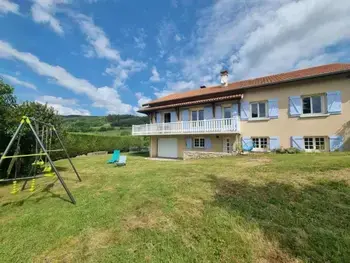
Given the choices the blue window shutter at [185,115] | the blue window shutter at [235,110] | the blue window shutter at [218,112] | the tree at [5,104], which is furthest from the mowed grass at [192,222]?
the blue window shutter at [185,115]

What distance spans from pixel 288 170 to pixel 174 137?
493 inches

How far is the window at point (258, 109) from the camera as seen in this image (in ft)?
46.4

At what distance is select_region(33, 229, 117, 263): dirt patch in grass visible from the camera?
118 inches

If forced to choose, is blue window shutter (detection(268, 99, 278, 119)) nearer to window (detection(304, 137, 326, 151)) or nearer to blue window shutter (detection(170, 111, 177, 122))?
window (detection(304, 137, 326, 151))

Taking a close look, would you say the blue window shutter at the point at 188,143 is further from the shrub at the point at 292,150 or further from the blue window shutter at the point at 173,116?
the shrub at the point at 292,150

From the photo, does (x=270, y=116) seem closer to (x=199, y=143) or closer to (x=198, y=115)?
(x=198, y=115)

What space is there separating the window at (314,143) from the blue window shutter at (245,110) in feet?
13.7

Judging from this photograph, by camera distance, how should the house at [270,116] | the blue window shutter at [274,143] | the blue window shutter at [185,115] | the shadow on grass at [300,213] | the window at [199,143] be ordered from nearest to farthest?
1. the shadow on grass at [300,213]
2. the house at [270,116]
3. the blue window shutter at [274,143]
4. the window at [199,143]
5. the blue window shutter at [185,115]

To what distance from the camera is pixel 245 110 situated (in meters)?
14.7

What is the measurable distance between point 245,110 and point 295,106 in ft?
11.0

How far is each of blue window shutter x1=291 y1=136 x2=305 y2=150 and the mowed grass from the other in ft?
22.9

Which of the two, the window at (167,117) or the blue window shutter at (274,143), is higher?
the window at (167,117)

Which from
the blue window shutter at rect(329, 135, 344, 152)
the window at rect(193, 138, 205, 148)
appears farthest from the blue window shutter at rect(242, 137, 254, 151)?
the blue window shutter at rect(329, 135, 344, 152)

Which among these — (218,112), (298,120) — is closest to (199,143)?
(218,112)
